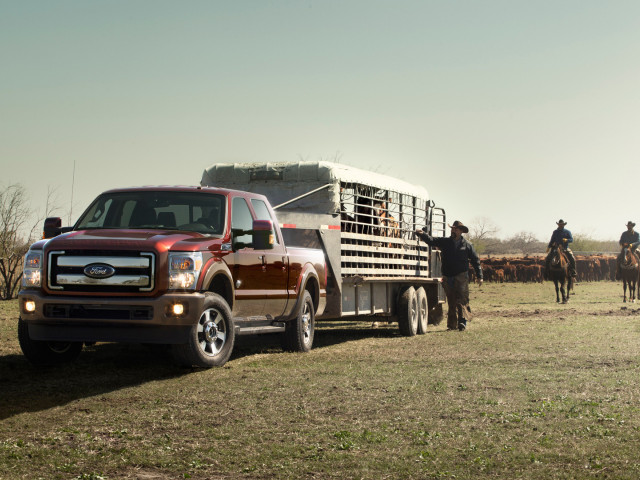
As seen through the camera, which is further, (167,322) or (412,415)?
(167,322)

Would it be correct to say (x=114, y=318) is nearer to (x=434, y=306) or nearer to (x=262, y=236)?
(x=262, y=236)

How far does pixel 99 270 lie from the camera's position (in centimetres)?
991

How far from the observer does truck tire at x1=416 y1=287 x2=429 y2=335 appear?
1820cm

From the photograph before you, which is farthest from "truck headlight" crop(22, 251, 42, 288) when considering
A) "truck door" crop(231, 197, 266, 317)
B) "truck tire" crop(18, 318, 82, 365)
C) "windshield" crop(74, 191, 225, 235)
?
"truck door" crop(231, 197, 266, 317)

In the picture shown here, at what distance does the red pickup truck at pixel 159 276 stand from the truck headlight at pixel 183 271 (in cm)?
1

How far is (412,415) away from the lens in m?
7.93

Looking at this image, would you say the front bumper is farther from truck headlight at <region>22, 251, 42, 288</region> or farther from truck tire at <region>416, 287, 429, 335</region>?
truck tire at <region>416, 287, 429, 335</region>

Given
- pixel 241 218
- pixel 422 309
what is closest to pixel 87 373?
pixel 241 218

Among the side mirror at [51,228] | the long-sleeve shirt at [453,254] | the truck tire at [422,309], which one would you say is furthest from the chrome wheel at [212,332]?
the long-sleeve shirt at [453,254]

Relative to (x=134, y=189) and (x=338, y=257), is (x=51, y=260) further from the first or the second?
(x=338, y=257)

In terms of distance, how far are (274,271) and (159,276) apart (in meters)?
2.53

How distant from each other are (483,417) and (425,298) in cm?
1097

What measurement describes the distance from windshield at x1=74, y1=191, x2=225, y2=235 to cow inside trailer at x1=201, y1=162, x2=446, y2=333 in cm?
250

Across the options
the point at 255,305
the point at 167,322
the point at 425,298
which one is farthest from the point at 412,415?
the point at 425,298
